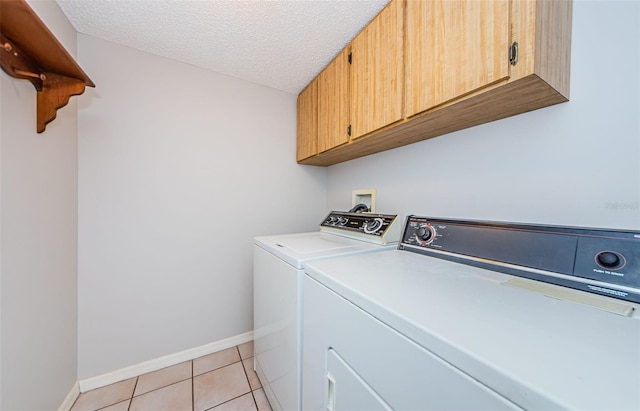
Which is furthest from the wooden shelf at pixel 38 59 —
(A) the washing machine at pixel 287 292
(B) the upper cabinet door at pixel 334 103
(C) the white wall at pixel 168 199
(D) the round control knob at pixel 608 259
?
(D) the round control knob at pixel 608 259

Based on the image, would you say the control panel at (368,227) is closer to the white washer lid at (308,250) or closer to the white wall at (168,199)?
the white washer lid at (308,250)

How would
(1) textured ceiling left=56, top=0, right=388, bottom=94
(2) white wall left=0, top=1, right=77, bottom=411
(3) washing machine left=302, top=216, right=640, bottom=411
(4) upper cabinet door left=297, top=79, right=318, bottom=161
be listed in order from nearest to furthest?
(3) washing machine left=302, top=216, right=640, bottom=411 → (2) white wall left=0, top=1, right=77, bottom=411 → (1) textured ceiling left=56, top=0, right=388, bottom=94 → (4) upper cabinet door left=297, top=79, right=318, bottom=161

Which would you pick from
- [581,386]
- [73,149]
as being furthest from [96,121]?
[581,386]

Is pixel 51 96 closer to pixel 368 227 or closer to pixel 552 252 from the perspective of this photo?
pixel 368 227

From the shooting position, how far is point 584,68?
808 mm

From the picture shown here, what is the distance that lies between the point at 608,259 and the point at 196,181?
218cm

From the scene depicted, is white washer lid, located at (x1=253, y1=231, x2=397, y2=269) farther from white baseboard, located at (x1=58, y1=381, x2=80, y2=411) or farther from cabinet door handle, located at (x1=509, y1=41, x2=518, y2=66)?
white baseboard, located at (x1=58, y1=381, x2=80, y2=411)

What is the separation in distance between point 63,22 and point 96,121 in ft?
→ 1.74

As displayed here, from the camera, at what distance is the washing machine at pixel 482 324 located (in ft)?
1.20

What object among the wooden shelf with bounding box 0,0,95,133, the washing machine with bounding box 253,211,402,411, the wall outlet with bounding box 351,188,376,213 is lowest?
the washing machine with bounding box 253,211,402,411

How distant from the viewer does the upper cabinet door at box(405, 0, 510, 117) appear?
760 millimetres

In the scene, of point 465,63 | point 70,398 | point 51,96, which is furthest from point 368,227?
point 70,398

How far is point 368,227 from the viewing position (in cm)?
141

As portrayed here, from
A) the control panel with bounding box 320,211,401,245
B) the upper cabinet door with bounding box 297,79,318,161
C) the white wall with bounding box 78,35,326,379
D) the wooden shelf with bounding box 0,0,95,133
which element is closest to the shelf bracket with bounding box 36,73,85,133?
the wooden shelf with bounding box 0,0,95,133
